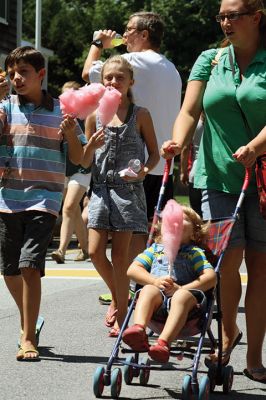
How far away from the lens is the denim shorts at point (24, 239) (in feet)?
20.9

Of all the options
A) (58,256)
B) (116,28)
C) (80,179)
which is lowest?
(116,28)

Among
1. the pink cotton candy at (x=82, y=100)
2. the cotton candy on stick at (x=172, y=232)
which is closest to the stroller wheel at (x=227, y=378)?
the cotton candy on stick at (x=172, y=232)

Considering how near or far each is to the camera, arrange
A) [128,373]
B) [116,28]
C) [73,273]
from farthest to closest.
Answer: [116,28] → [73,273] → [128,373]

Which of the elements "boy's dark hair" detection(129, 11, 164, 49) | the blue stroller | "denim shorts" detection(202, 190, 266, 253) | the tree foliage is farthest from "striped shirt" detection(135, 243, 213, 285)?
the tree foliage

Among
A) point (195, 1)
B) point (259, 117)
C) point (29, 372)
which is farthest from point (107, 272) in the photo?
point (195, 1)

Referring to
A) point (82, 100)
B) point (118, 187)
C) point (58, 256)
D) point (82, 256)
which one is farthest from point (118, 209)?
point (82, 256)

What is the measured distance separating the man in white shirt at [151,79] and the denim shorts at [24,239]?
1.48 meters

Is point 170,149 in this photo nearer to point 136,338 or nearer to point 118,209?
point 136,338

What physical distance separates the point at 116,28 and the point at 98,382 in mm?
45208

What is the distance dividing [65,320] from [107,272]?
2.80 ft

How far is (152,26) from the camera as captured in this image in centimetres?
795

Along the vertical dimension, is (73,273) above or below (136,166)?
below

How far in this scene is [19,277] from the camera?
21.8ft

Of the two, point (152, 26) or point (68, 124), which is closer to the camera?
point (68, 124)
